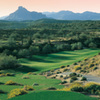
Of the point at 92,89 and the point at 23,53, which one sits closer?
the point at 92,89

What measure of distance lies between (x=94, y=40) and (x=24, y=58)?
5549cm

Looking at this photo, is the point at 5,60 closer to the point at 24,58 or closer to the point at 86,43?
the point at 24,58

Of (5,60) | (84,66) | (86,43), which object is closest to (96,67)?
(84,66)

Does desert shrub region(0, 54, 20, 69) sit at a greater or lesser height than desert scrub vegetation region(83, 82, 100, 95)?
lesser

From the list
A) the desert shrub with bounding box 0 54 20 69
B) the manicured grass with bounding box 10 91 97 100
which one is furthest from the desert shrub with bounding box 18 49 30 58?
the manicured grass with bounding box 10 91 97 100

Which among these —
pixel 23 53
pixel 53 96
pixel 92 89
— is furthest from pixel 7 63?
pixel 53 96

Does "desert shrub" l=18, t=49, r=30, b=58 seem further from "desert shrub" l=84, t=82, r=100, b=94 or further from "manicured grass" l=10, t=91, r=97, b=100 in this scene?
"manicured grass" l=10, t=91, r=97, b=100

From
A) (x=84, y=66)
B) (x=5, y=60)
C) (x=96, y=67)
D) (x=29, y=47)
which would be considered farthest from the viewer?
(x=29, y=47)

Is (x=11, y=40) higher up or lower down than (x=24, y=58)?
higher up

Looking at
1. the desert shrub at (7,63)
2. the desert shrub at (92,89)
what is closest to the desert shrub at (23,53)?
the desert shrub at (7,63)

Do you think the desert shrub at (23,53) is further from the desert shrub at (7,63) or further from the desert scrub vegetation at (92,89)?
the desert scrub vegetation at (92,89)

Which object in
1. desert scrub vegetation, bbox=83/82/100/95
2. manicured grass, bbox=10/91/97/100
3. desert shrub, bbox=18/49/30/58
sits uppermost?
manicured grass, bbox=10/91/97/100

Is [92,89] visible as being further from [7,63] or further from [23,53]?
[23,53]

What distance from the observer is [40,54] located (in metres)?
89.1
